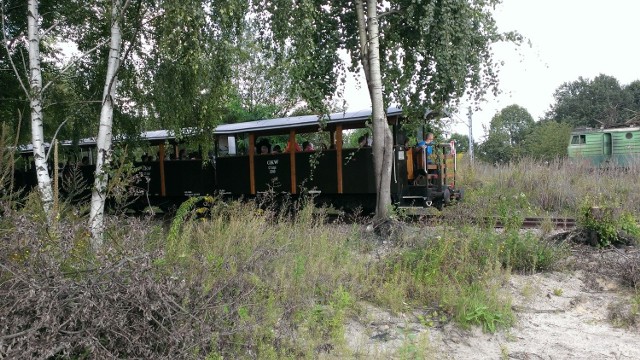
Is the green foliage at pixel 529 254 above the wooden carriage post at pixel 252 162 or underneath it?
underneath

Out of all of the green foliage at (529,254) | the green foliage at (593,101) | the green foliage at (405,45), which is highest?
the green foliage at (593,101)

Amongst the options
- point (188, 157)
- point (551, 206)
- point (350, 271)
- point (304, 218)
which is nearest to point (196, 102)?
point (304, 218)

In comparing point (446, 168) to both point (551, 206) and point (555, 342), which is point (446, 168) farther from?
point (555, 342)

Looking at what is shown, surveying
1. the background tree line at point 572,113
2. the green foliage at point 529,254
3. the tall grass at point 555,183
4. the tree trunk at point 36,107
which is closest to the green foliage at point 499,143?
the background tree line at point 572,113

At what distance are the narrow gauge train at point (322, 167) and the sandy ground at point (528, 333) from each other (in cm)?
534

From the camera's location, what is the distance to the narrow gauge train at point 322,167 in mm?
11961

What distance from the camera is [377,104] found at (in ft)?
30.0

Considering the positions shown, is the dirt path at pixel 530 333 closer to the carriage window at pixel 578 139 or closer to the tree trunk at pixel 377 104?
the tree trunk at pixel 377 104

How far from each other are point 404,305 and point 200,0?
4891mm

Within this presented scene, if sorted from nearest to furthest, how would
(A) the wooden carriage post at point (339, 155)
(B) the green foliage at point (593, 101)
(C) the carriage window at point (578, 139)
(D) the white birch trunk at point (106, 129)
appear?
(D) the white birch trunk at point (106, 129) → (A) the wooden carriage post at point (339, 155) → (C) the carriage window at point (578, 139) → (B) the green foliage at point (593, 101)

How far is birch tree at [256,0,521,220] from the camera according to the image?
8562 millimetres

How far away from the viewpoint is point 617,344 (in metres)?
5.44

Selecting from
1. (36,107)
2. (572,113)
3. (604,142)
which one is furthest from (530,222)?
(572,113)

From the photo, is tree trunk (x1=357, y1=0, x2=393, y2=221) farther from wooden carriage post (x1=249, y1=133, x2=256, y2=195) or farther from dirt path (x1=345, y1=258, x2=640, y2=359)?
wooden carriage post (x1=249, y1=133, x2=256, y2=195)
